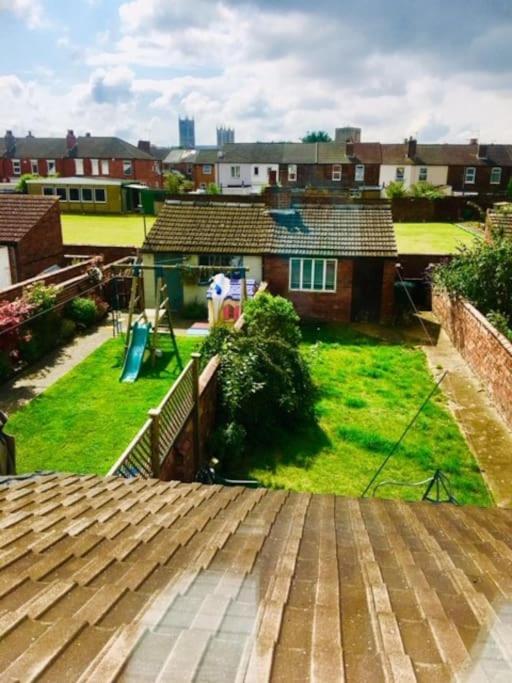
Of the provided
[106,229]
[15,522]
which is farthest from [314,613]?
[106,229]

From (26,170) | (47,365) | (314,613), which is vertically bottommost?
(47,365)

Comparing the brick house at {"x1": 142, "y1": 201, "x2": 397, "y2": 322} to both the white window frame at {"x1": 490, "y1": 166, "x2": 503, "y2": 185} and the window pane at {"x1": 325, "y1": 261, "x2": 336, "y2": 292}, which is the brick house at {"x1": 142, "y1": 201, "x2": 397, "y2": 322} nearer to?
the window pane at {"x1": 325, "y1": 261, "x2": 336, "y2": 292}

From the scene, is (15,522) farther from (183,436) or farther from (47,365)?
(47,365)

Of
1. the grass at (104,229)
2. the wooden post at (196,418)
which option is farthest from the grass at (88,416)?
the grass at (104,229)

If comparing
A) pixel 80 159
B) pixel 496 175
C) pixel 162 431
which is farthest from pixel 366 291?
pixel 80 159

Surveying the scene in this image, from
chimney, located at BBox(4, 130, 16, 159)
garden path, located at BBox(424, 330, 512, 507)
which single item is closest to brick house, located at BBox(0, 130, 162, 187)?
chimney, located at BBox(4, 130, 16, 159)

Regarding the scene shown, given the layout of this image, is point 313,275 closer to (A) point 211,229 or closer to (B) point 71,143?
(A) point 211,229
